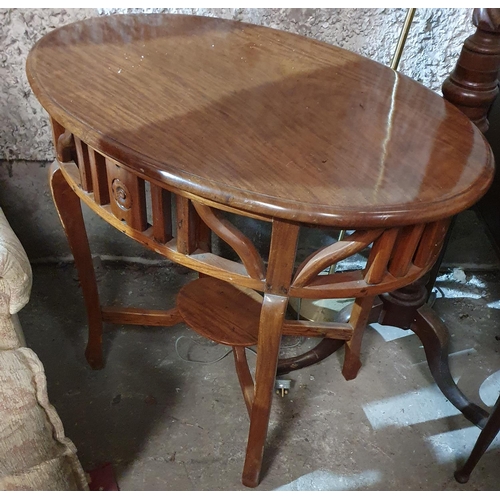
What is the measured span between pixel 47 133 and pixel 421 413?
110 centimetres

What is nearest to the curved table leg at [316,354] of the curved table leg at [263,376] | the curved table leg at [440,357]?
the curved table leg at [440,357]

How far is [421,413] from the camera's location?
1181 millimetres

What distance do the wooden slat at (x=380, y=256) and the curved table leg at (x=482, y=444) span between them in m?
0.44

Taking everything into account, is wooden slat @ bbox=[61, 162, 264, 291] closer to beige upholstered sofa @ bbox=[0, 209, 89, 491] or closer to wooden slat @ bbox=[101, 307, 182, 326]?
beige upholstered sofa @ bbox=[0, 209, 89, 491]

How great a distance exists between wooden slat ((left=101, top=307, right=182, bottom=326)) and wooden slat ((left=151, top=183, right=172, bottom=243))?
46 centimetres

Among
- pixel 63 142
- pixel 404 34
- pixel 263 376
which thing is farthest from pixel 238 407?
pixel 404 34

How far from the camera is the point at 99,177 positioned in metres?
0.73

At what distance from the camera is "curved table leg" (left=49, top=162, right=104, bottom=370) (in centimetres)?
92

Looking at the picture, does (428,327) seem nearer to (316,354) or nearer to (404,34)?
(316,354)

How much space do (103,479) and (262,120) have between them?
78 cm

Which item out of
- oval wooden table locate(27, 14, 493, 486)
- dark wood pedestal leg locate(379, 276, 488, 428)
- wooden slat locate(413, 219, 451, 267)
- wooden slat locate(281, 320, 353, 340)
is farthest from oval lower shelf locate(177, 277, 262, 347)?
wooden slat locate(413, 219, 451, 267)

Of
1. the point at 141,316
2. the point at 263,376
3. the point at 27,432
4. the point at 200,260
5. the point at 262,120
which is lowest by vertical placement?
the point at 141,316

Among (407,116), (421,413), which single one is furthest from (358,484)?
(407,116)

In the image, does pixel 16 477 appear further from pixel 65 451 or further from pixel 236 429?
pixel 236 429
